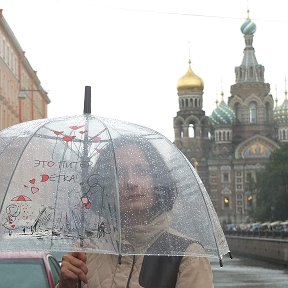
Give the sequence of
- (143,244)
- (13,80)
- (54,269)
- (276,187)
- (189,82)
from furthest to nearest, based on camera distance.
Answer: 1. (189,82)
2. (276,187)
3. (13,80)
4. (54,269)
5. (143,244)

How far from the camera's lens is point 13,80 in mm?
51938

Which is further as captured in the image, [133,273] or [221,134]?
[221,134]

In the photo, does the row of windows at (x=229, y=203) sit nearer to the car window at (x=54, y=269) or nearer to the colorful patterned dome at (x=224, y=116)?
the colorful patterned dome at (x=224, y=116)

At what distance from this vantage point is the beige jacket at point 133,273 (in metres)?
3.92

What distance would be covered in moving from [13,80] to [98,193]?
47.9 m

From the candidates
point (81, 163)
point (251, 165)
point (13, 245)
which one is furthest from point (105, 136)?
point (251, 165)

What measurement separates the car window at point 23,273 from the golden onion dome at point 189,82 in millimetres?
123773

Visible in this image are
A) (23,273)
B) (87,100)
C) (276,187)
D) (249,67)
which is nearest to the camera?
(87,100)

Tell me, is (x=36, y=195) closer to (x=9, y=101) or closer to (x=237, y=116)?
(x=9, y=101)

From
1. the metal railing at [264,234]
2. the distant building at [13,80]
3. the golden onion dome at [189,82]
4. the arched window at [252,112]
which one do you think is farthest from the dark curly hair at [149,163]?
the golden onion dome at [189,82]

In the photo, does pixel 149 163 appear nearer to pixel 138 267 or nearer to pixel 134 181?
pixel 134 181

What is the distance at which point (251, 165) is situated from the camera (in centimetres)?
12606

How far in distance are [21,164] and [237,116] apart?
126438mm

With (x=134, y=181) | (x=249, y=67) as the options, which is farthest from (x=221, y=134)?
(x=134, y=181)
